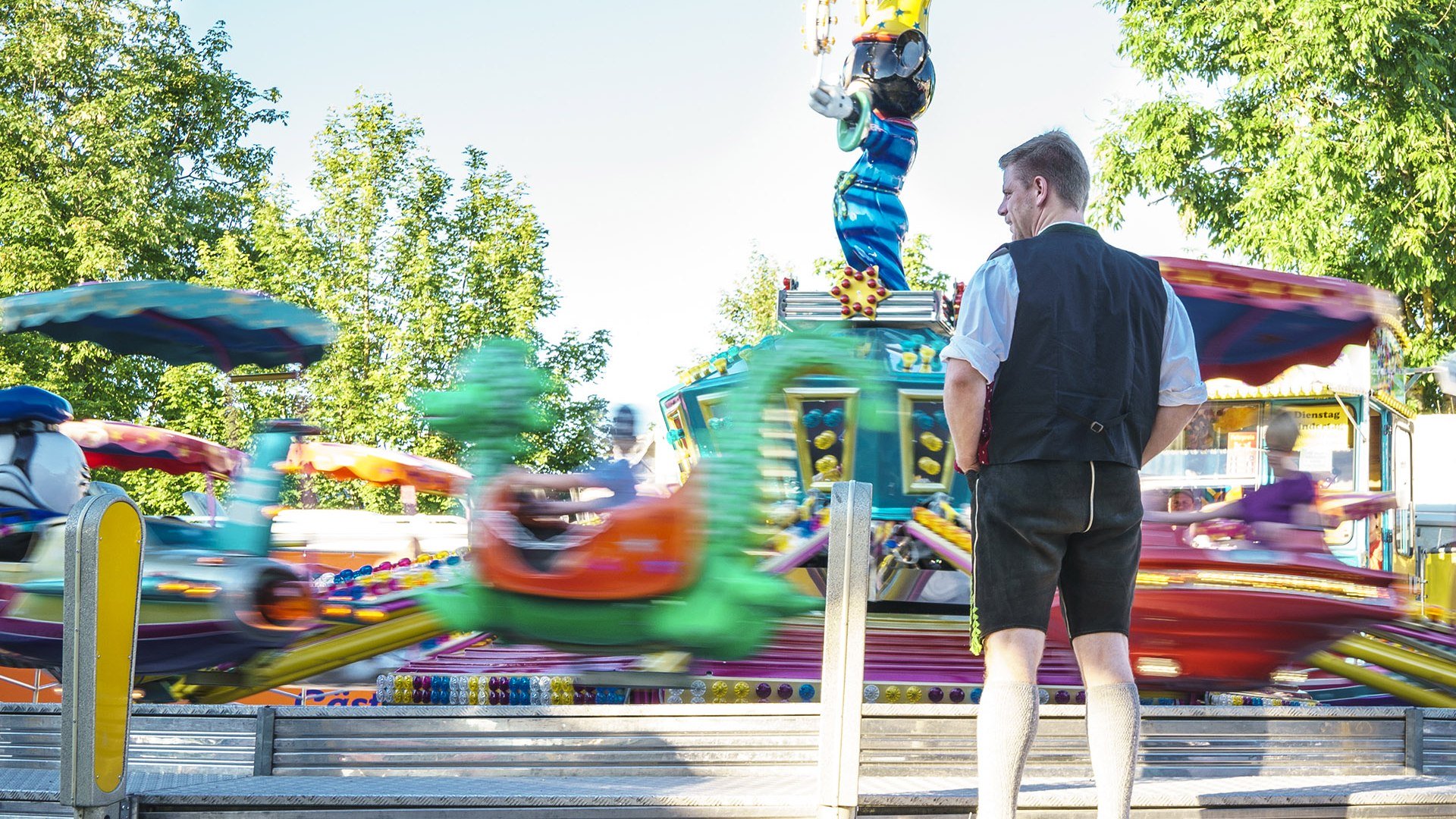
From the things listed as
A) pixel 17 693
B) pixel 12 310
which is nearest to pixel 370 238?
pixel 17 693

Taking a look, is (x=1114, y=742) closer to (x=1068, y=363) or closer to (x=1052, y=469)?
(x=1052, y=469)

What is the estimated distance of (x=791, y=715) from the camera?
3555 mm

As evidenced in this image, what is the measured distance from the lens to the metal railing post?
2793 millimetres

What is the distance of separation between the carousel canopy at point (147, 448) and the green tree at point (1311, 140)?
13.0 metres

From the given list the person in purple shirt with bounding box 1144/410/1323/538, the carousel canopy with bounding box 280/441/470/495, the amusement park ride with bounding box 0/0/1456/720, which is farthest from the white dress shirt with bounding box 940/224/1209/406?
the carousel canopy with bounding box 280/441/470/495

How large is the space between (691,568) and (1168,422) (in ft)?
7.48

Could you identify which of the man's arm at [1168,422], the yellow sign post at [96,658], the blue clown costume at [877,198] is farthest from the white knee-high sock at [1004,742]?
the blue clown costume at [877,198]

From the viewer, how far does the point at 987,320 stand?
284 centimetres

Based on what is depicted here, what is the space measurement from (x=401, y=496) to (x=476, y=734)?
66.0ft

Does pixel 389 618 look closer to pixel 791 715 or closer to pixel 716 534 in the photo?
pixel 716 534

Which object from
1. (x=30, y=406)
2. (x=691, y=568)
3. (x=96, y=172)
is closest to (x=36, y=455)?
(x=30, y=406)

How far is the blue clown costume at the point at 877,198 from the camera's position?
7.70 m

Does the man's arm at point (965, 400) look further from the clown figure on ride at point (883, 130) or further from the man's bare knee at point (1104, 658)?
the clown figure on ride at point (883, 130)

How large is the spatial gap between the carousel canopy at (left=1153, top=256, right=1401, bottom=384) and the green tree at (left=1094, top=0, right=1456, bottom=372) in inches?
457
